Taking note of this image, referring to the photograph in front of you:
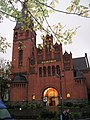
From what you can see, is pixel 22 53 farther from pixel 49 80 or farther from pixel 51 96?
pixel 51 96

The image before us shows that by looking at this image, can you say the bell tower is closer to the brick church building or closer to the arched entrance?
the brick church building

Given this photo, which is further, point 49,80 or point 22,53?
point 22,53

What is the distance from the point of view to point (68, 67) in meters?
37.6

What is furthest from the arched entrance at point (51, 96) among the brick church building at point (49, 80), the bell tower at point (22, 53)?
the bell tower at point (22, 53)

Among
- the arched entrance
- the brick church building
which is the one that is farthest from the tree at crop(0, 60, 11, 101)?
the arched entrance

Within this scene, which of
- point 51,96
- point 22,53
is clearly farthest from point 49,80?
point 22,53

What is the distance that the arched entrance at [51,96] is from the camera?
38.8 meters

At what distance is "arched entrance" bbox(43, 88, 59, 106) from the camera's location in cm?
3878

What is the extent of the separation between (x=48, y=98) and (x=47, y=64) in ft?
26.6

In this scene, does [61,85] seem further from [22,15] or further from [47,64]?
[22,15]

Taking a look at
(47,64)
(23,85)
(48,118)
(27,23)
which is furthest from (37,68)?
(27,23)

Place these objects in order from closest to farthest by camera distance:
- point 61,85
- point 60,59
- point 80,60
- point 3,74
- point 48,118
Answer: point 48,118, point 61,85, point 60,59, point 3,74, point 80,60

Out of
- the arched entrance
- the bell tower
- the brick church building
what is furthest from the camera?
the bell tower

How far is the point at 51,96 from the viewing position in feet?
131
